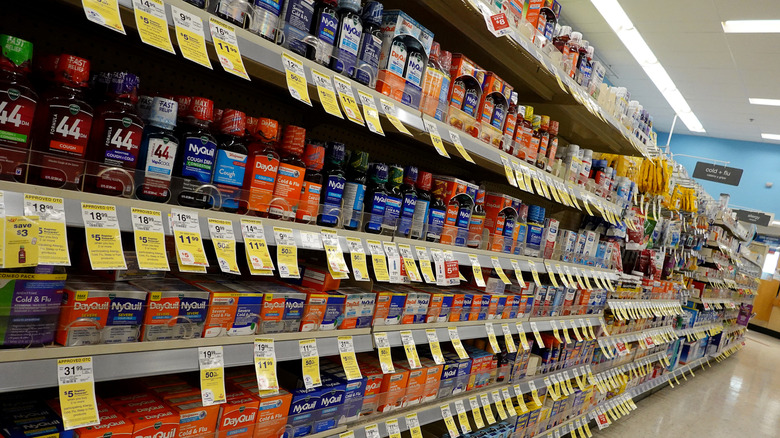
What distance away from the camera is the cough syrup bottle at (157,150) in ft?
3.29

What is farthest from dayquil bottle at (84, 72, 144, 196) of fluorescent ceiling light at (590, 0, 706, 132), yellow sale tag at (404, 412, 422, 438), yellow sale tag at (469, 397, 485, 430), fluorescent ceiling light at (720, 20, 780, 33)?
fluorescent ceiling light at (720, 20, 780, 33)

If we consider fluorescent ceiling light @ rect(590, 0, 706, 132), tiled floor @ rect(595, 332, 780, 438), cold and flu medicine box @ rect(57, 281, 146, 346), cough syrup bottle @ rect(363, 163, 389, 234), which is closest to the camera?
cold and flu medicine box @ rect(57, 281, 146, 346)

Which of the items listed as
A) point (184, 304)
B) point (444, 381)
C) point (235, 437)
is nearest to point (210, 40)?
point (184, 304)

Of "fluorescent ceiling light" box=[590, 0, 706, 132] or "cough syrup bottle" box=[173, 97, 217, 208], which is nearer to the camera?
"cough syrup bottle" box=[173, 97, 217, 208]

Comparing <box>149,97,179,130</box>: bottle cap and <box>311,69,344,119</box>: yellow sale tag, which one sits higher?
<box>311,69,344,119</box>: yellow sale tag

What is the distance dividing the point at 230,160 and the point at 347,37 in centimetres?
50

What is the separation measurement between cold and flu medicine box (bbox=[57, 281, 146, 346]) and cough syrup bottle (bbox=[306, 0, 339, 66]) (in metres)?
0.76

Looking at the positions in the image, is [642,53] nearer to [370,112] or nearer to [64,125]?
[370,112]

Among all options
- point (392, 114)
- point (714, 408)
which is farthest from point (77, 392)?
point (714, 408)

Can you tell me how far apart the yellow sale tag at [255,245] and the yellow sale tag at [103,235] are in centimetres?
29

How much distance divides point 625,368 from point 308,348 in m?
3.48

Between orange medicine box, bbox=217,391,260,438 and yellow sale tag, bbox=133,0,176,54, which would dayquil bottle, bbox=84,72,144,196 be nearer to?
yellow sale tag, bbox=133,0,176,54

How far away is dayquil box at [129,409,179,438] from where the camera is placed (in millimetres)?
1042

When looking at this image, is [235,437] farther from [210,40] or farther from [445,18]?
[445,18]
